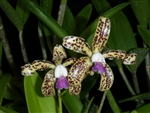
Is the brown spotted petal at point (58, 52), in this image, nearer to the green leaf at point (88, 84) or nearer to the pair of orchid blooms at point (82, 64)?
the pair of orchid blooms at point (82, 64)

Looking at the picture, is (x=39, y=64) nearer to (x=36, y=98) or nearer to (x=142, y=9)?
(x=36, y=98)

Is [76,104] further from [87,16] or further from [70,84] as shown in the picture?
[87,16]

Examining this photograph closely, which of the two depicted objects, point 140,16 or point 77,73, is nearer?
point 77,73

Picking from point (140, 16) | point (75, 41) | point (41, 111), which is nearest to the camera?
point (75, 41)

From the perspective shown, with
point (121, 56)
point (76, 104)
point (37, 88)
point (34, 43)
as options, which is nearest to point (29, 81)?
point (37, 88)

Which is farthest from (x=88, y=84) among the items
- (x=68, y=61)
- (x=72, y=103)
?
(x=68, y=61)

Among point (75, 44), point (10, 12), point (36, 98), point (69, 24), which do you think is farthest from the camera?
point (69, 24)

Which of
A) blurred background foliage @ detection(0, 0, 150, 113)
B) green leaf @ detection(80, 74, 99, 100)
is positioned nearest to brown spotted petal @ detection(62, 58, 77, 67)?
blurred background foliage @ detection(0, 0, 150, 113)
